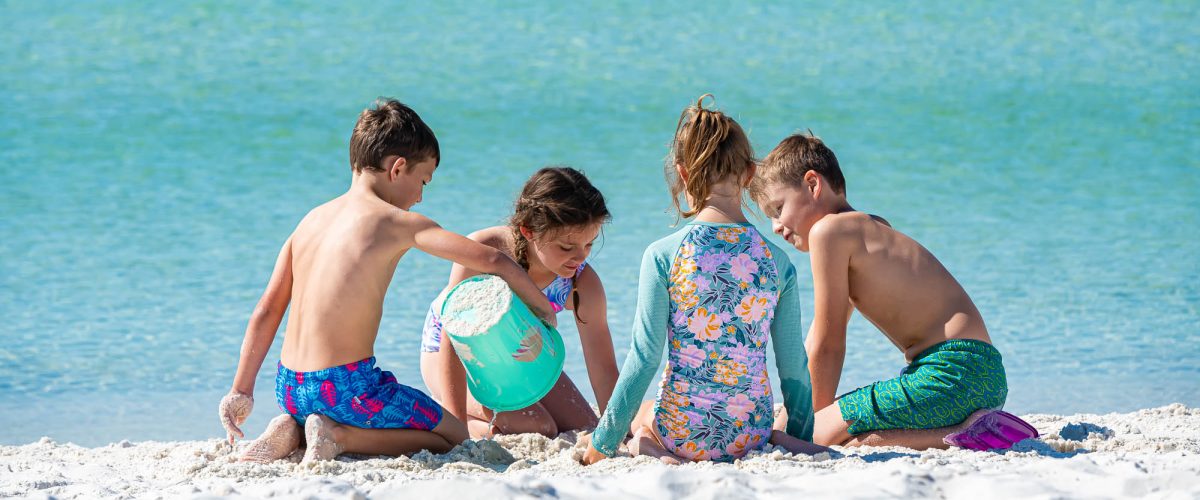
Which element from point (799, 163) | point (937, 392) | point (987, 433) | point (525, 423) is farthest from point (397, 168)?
point (987, 433)

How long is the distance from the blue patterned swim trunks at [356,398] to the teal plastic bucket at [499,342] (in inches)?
8.3

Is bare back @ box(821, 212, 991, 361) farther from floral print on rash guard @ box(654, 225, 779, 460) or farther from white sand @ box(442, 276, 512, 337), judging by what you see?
white sand @ box(442, 276, 512, 337)

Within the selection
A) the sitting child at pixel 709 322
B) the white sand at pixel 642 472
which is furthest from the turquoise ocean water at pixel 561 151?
the sitting child at pixel 709 322

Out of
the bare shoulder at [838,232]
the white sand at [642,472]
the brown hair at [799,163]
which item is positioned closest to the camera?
the white sand at [642,472]

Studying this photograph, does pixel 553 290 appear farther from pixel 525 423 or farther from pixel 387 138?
pixel 387 138

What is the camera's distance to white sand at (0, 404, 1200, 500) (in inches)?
103

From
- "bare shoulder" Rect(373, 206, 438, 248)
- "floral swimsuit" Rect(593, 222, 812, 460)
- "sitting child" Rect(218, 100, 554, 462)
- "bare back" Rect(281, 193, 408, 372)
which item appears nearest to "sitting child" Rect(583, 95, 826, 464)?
"floral swimsuit" Rect(593, 222, 812, 460)

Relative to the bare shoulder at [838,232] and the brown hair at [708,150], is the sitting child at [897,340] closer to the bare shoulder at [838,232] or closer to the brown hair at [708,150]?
the bare shoulder at [838,232]

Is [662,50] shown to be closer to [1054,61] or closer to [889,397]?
[1054,61]

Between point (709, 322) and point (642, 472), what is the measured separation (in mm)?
536

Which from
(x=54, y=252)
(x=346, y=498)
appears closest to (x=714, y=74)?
(x=54, y=252)

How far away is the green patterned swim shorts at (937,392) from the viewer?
11.5 ft

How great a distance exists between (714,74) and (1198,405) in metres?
11.0

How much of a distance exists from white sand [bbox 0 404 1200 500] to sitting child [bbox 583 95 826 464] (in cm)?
12
